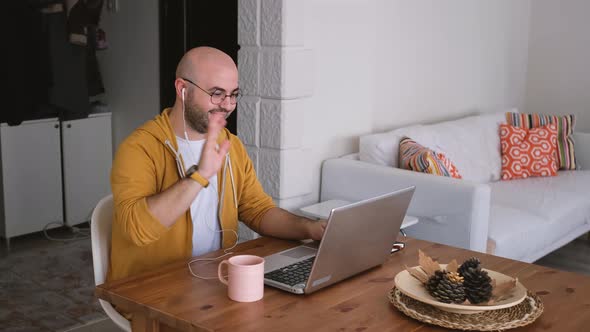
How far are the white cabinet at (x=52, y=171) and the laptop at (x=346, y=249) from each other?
9.83 ft

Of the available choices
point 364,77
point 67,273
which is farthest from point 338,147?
point 67,273

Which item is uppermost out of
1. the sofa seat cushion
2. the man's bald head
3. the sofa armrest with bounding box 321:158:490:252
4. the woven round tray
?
the man's bald head

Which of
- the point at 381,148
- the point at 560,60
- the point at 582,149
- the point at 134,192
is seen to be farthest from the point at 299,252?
the point at 560,60

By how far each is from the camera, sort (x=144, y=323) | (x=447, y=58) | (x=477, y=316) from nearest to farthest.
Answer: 1. (x=477, y=316)
2. (x=144, y=323)
3. (x=447, y=58)

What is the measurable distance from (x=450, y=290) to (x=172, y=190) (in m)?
0.69

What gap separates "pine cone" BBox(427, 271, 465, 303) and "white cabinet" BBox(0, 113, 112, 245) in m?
3.46

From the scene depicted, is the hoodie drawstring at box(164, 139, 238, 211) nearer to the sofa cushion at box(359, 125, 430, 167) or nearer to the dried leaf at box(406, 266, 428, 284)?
the dried leaf at box(406, 266, 428, 284)

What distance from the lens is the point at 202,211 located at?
2125mm

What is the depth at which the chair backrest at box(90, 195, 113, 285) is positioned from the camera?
2047mm

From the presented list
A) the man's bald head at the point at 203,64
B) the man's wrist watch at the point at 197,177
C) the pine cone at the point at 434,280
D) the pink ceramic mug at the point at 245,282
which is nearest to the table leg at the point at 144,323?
the pink ceramic mug at the point at 245,282

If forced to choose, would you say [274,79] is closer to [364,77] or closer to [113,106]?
[364,77]

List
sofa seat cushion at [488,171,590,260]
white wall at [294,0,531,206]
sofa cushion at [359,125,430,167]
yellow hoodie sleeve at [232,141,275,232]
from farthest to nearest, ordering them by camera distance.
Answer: sofa cushion at [359,125,430,167] < white wall at [294,0,531,206] < sofa seat cushion at [488,171,590,260] < yellow hoodie sleeve at [232,141,275,232]

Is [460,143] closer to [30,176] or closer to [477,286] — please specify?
[30,176]

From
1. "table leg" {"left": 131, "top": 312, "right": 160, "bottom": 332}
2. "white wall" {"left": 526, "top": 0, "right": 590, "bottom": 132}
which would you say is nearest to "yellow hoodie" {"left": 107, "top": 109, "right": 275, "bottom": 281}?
"table leg" {"left": 131, "top": 312, "right": 160, "bottom": 332}
